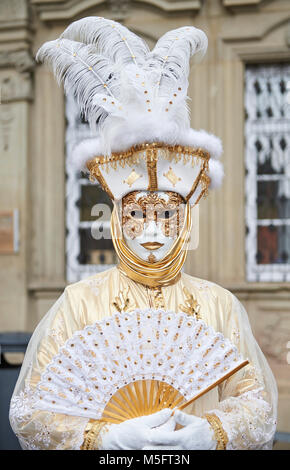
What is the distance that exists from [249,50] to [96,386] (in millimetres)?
3937

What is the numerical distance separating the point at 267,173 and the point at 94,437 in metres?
3.84

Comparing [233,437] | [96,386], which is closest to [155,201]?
[96,386]

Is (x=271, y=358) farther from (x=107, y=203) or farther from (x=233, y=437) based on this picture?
(x=233, y=437)

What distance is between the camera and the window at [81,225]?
5.69 meters

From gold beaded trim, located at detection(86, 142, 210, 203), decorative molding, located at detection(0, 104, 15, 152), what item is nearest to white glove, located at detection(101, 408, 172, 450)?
gold beaded trim, located at detection(86, 142, 210, 203)

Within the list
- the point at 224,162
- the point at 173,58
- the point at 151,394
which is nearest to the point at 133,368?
the point at 151,394

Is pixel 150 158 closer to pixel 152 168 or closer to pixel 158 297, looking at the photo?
pixel 152 168

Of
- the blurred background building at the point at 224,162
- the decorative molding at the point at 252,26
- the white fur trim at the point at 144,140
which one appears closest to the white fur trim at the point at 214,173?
the white fur trim at the point at 144,140

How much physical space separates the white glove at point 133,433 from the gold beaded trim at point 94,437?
17 millimetres

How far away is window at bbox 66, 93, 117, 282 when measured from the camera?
5.69 m

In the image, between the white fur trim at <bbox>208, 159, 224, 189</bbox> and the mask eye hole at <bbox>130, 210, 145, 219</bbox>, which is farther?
the white fur trim at <bbox>208, 159, 224, 189</bbox>

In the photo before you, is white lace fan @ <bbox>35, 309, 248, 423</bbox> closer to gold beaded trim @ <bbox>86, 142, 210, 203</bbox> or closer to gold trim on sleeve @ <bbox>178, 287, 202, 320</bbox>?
gold trim on sleeve @ <bbox>178, 287, 202, 320</bbox>

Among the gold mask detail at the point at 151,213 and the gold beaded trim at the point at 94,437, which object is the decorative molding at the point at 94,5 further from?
the gold beaded trim at the point at 94,437

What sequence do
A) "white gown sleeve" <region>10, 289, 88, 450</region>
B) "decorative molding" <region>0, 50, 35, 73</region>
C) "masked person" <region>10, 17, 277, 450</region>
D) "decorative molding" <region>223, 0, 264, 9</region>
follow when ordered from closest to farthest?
1. "white gown sleeve" <region>10, 289, 88, 450</region>
2. "masked person" <region>10, 17, 277, 450</region>
3. "decorative molding" <region>223, 0, 264, 9</region>
4. "decorative molding" <region>0, 50, 35, 73</region>
